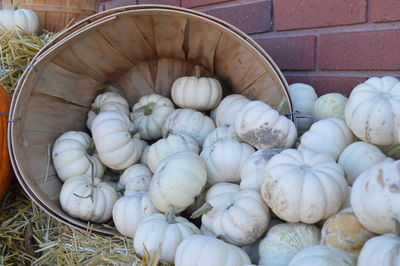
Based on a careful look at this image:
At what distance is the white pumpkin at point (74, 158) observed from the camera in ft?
6.01

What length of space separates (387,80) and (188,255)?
0.84 meters

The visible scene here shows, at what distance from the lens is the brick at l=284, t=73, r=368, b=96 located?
1.88 m

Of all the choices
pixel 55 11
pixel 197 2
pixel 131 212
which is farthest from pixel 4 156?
pixel 197 2

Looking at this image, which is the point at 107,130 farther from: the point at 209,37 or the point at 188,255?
the point at 188,255

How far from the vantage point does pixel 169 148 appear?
1698mm

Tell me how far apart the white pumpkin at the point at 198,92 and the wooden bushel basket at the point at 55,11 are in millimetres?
986

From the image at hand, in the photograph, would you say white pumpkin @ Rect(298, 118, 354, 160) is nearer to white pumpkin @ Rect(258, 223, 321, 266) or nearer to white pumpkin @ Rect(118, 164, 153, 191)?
white pumpkin @ Rect(258, 223, 321, 266)

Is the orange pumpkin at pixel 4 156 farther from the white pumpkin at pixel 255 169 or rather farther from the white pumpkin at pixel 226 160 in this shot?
the white pumpkin at pixel 255 169

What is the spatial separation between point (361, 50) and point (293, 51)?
36 centimetres

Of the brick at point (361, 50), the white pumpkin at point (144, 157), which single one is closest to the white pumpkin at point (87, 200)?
the white pumpkin at point (144, 157)

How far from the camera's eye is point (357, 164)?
4.25ft

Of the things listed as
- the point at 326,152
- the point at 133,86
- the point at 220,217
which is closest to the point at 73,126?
the point at 133,86

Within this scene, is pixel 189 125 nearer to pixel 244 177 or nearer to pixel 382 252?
pixel 244 177

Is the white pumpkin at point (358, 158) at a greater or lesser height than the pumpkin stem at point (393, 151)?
lesser
